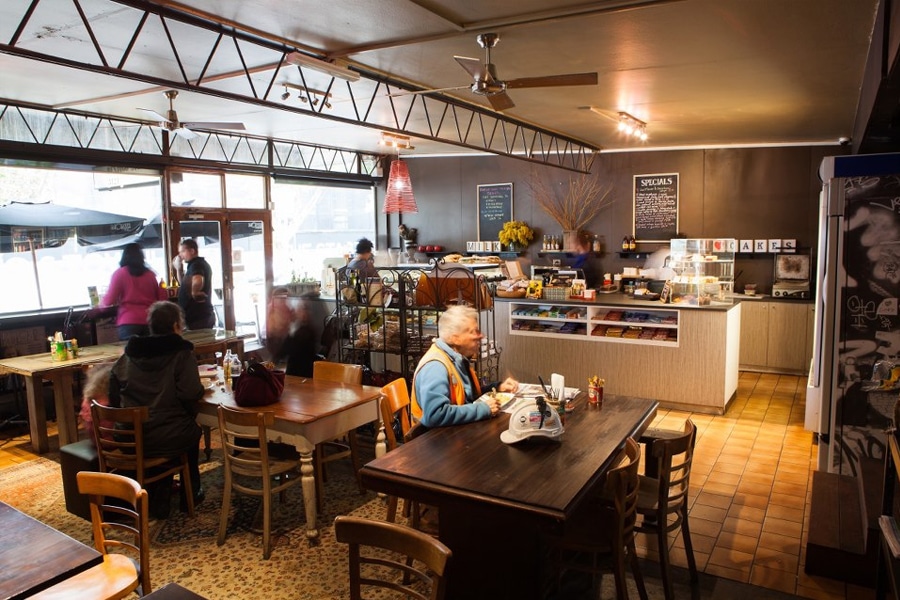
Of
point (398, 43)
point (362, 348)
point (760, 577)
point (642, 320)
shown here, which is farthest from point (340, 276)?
point (760, 577)

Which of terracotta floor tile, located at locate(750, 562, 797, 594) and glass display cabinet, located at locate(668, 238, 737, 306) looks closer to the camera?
terracotta floor tile, located at locate(750, 562, 797, 594)

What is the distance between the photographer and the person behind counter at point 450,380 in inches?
137

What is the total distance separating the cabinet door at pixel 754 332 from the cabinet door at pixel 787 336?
6 centimetres

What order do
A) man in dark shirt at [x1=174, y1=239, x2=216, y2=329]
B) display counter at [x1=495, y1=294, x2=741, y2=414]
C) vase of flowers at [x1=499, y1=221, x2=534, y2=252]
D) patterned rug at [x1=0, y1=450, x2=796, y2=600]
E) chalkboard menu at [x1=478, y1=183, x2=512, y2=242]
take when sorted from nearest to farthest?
patterned rug at [x1=0, y1=450, x2=796, y2=600] < display counter at [x1=495, y1=294, x2=741, y2=414] < man in dark shirt at [x1=174, y1=239, x2=216, y2=329] < vase of flowers at [x1=499, y1=221, x2=534, y2=252] < chalkboard menu at [x1=478, y1=183, x2=512, y2=242]

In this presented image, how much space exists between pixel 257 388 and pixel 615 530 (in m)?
2.48

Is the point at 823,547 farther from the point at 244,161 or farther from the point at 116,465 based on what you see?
the point at 244,161

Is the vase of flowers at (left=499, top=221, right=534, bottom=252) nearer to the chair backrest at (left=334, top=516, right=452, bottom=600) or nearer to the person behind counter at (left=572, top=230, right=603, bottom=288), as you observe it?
the person behind counter at (left=572, top=230, right=603, bottom=288)

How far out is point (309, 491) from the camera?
3.98 metres

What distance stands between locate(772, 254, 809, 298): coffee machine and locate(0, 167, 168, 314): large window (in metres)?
8.04

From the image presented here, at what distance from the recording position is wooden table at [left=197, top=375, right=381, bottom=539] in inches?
155

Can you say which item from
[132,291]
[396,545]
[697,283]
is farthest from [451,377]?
[132,291]

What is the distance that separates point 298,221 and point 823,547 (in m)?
8.40

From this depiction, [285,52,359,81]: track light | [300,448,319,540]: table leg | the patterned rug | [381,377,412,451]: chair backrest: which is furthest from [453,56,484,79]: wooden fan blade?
the patterned rug

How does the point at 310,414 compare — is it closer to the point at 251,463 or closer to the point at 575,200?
the point at 251,463
